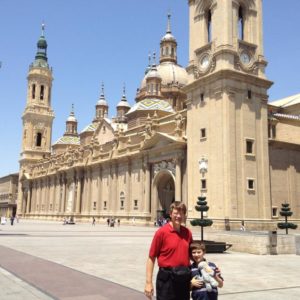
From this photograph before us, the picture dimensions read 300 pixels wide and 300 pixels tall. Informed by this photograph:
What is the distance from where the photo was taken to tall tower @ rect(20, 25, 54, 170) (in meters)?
105

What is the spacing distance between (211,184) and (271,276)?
2622cm

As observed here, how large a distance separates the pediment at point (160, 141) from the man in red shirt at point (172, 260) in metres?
39.2

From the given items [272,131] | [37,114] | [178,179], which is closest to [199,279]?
[272,131]

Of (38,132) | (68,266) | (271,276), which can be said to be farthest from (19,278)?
(38,132)

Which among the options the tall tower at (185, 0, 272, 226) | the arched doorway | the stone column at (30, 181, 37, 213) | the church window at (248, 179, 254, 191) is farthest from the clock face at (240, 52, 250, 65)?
the stone column at (30, 181, 37, 213)

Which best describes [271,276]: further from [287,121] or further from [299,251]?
[287,121]

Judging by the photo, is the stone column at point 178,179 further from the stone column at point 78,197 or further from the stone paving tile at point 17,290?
the stone paving tile at point 17,290

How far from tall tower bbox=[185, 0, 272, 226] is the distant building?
91.2 metres

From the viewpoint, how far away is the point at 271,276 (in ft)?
39.2

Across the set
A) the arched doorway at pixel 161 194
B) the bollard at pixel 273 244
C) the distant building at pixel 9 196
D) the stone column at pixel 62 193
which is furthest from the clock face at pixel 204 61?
the distant building at pixel 9 196

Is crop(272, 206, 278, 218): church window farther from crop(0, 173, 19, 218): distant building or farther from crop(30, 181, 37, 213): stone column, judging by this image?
crop(0, 173, 19, 218): distant building

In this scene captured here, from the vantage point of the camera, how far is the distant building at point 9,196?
121250 millimetres

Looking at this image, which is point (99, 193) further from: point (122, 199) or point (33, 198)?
point (33, 198)

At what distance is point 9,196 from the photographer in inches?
4892
